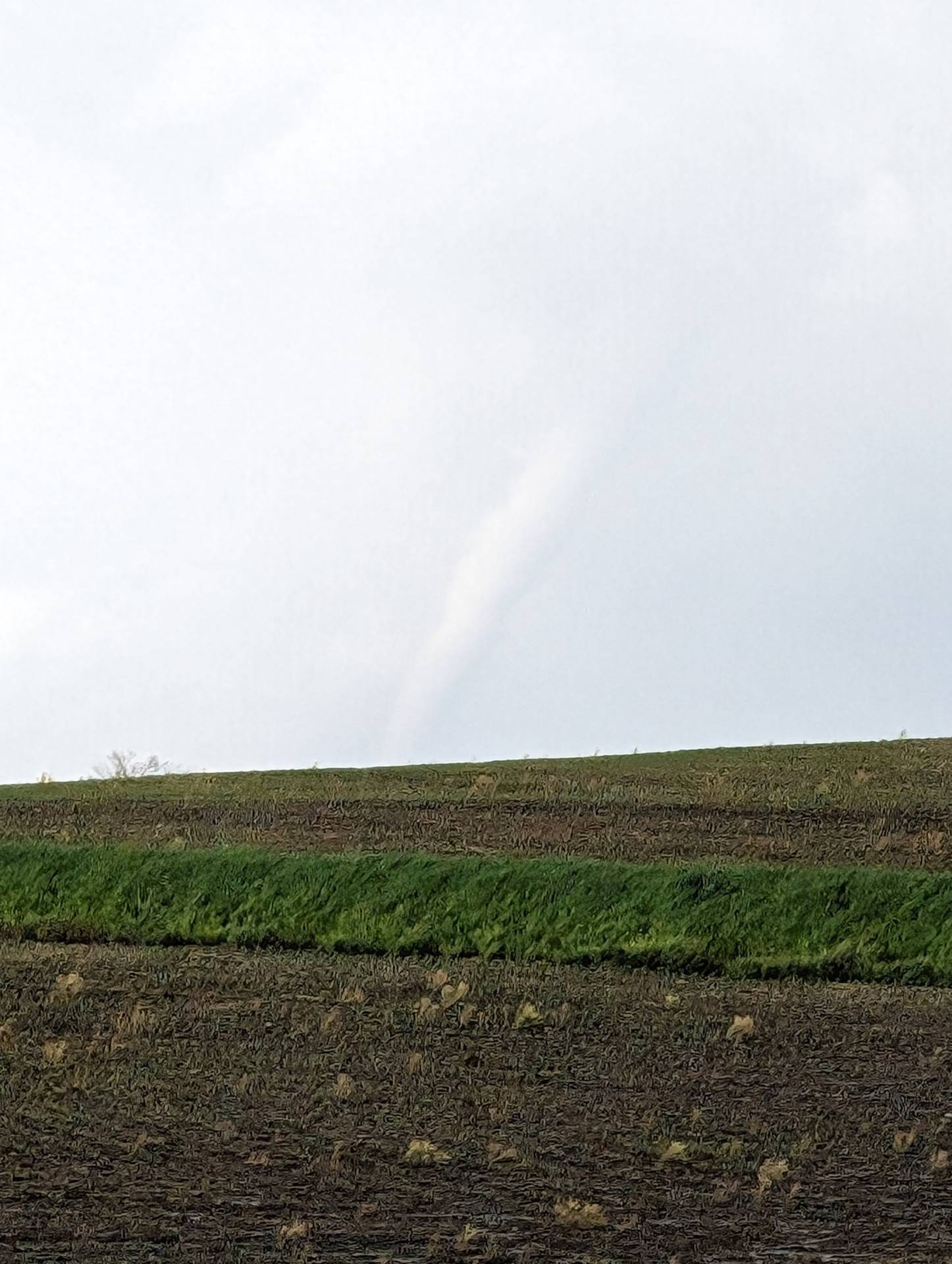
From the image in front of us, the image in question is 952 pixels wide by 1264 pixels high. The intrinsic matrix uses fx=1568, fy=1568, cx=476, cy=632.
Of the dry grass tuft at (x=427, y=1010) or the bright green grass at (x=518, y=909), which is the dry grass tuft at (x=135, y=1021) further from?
the bright green grass at (x=518, y=909)

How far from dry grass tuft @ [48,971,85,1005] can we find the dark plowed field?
4 centimetres

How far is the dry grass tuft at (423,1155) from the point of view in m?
11.1

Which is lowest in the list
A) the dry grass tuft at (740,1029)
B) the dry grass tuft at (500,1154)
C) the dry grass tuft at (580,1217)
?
the dry grass tuft at (580,1217)

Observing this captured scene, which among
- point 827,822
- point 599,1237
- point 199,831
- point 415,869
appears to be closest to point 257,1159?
point 599,1237

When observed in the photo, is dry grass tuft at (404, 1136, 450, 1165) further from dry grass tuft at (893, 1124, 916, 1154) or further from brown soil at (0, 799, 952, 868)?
brown soil at (0, 799, 952, 868)

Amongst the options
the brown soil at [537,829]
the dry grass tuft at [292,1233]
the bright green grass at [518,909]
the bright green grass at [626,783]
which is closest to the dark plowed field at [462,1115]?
the dry grass tuft at [292,1233]

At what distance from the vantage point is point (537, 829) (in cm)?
2322

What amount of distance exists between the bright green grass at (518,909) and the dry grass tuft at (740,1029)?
3418 mm

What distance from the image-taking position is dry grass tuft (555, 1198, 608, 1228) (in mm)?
10016

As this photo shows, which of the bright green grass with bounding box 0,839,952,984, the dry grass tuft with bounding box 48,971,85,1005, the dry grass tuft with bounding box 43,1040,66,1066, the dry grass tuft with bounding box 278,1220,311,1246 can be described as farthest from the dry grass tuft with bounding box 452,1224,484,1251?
the bright green grass with bounding box 0,839,952,984

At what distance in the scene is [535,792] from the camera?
25.2m

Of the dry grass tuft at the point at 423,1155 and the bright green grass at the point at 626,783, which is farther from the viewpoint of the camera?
the bright green grass at the point at 626,783

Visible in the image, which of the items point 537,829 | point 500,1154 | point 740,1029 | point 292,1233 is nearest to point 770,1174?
point 500,1154

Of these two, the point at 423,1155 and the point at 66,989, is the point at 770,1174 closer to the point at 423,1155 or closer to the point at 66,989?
the point at 423,1155
